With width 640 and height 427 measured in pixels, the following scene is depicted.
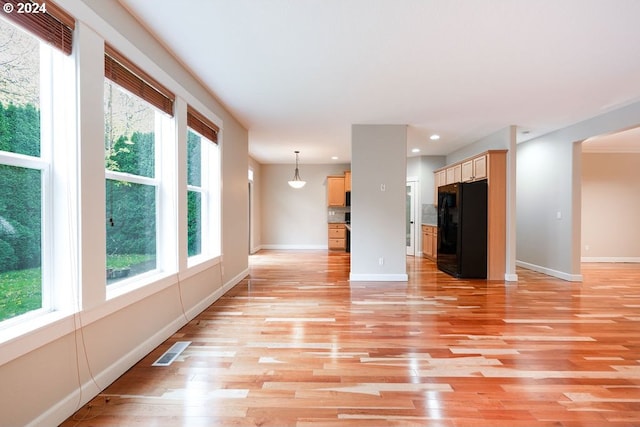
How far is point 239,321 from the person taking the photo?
3268mm

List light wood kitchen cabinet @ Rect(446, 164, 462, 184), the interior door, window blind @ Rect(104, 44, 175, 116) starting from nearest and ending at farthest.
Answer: window blind @ Rect(104, 44, 175, 116), light wood kitchen cabinet @ Rect(446, 164, 462, 184), the interior door

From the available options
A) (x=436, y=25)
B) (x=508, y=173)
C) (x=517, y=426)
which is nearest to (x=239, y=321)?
(x=517, y=426)

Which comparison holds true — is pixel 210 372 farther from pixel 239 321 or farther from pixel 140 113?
pixel 140 113

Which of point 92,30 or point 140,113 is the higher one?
point 92,30

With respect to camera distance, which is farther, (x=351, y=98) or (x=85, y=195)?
(x=351, y=98)

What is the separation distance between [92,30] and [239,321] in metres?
2.72

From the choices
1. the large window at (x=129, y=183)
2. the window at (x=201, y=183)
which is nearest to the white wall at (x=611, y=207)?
the window at (x=201, y=183)

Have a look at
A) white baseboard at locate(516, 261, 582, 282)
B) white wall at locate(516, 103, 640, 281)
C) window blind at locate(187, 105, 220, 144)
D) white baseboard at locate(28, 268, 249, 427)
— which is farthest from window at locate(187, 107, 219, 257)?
white baseboard at locate(516, 261, 582, 282)

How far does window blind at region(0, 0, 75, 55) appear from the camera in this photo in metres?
1.47

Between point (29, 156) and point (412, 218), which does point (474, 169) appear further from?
point (29, 156)

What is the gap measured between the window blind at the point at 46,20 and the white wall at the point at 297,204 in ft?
25.5

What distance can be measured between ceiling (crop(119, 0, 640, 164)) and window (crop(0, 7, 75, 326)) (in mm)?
809

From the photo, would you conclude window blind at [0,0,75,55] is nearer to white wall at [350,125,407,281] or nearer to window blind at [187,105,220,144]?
window blind at [187,105,220,144]

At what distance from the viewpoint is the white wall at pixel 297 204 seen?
31.3ft
